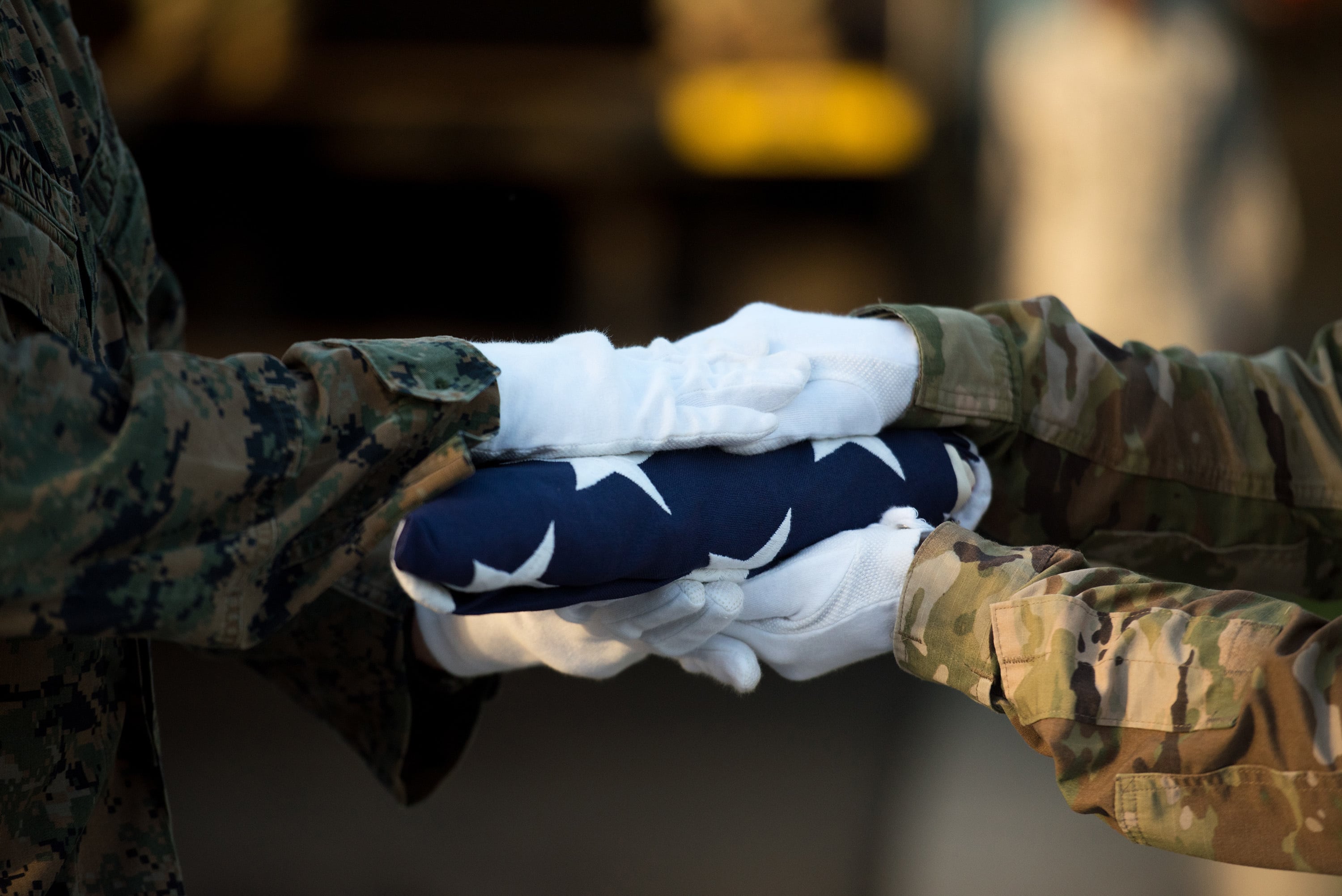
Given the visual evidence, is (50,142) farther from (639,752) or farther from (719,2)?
(719,2)

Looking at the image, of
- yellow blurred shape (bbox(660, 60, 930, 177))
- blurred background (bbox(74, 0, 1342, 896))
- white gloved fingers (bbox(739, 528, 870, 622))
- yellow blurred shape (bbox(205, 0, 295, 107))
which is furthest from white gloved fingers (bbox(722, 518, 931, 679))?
yellow blurred shape (bbox(205, 0, 295, 107))

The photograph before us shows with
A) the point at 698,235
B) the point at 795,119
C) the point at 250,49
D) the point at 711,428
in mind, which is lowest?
the point at 698,235

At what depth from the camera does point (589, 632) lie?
597 mm

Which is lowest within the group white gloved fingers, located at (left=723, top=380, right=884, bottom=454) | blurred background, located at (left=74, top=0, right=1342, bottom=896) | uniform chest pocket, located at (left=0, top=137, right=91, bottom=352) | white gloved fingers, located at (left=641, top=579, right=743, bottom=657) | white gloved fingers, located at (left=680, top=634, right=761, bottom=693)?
blurred background, located at (left=74, top=0, right=1342, bottom=896)

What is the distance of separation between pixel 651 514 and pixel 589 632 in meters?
0.12

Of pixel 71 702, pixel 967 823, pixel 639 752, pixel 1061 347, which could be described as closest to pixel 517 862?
pixel 639 752

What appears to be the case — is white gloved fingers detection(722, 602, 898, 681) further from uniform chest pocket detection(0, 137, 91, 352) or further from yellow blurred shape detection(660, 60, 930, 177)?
yellow blurred shape detection(660, 60, 930, 177)

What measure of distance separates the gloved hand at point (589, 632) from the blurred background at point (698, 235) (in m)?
0.44

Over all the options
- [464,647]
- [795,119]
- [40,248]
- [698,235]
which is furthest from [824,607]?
[698,235]

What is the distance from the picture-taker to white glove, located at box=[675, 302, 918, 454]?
58cm

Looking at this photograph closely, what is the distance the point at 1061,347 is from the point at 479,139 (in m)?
2.02

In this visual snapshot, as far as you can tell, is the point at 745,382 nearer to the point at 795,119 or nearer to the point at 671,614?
the point at 671,614

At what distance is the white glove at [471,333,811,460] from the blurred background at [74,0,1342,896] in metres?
0.62

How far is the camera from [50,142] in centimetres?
57
